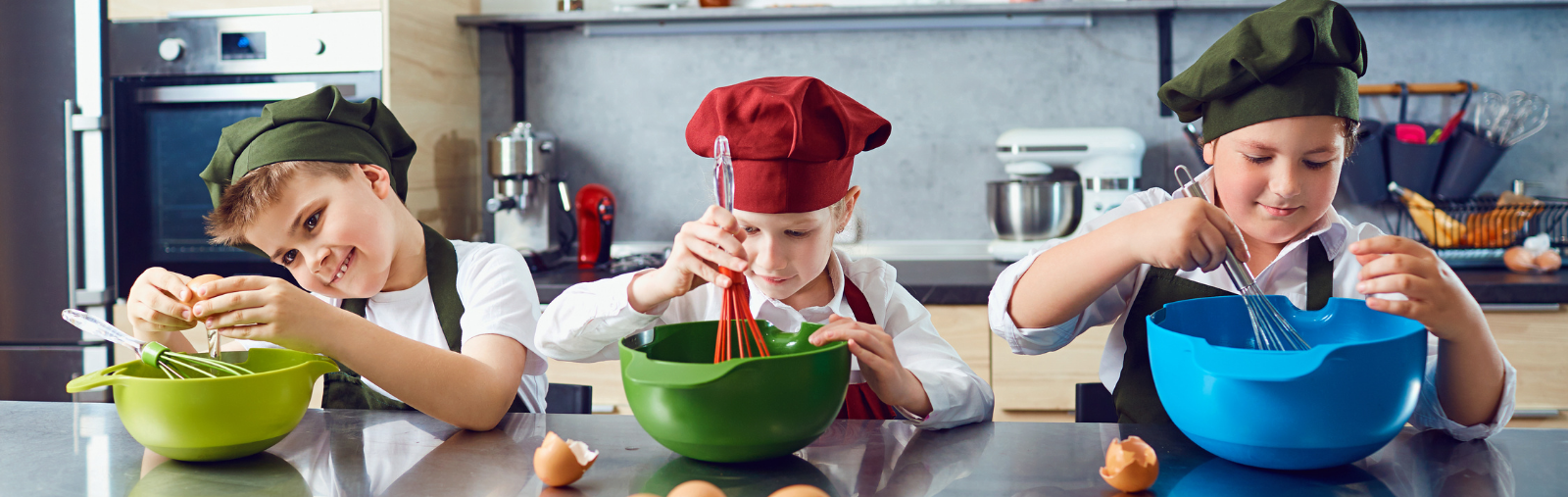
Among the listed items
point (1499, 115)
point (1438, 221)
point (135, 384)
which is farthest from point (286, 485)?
point (1499, 115)

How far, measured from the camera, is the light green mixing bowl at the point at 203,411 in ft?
2.19

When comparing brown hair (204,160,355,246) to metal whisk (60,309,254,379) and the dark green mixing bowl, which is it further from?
the dark green mixing bowl

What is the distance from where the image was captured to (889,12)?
2229 millimetres

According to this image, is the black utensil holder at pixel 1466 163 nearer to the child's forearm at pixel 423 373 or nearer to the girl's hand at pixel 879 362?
the girl's hand at pixel 879 362

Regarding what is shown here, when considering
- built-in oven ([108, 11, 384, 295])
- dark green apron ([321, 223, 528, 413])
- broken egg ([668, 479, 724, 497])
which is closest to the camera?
broken egg ([668, 479, 724, 497])

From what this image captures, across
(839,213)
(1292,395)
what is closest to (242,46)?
(839,213)

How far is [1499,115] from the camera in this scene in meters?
2.18

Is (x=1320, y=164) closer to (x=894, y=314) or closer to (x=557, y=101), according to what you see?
(x=894, y=314)

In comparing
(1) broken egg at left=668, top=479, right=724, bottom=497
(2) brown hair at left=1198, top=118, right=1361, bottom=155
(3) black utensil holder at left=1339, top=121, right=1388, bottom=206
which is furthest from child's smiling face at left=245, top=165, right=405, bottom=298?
(3) black utensil holder at left=1339, top=121, right=1388, bottom=206

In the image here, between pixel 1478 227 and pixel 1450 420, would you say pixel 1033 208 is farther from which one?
pixel 1450 420

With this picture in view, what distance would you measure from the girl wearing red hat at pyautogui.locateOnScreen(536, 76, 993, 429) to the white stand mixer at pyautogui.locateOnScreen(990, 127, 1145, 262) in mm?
1103

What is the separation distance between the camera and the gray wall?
222cm

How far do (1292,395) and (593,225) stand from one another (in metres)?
1.81

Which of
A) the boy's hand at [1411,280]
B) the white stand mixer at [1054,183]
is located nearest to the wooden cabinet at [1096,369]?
the white stand mixer at [1054,183]
